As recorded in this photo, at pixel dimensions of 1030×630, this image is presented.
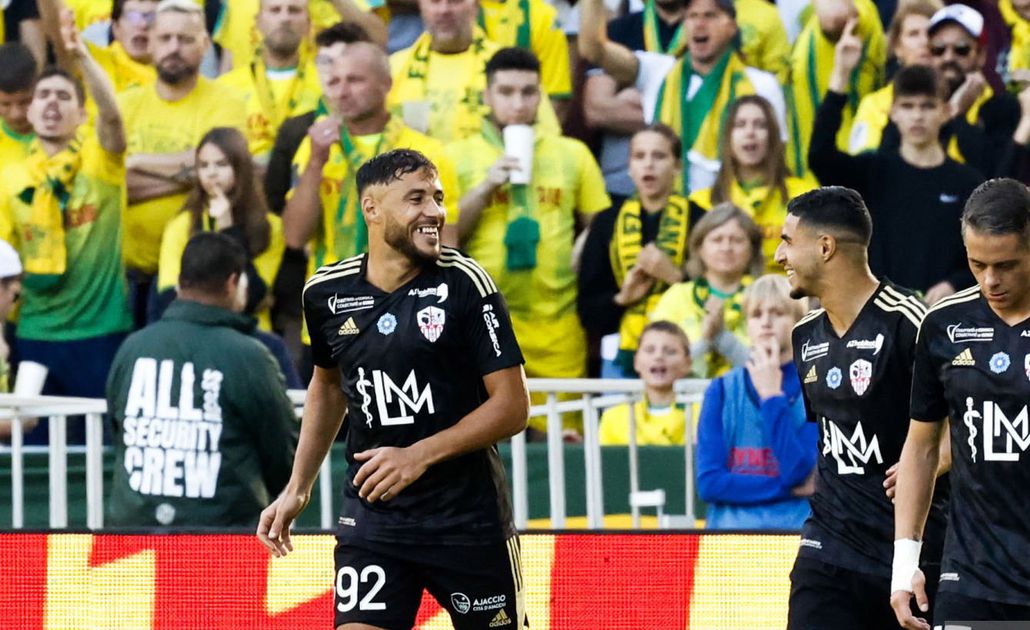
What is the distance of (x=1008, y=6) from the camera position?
11.0 m

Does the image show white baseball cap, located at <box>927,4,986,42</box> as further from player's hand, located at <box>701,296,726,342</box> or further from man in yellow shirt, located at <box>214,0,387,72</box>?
man in yellow shirt, located at <box>214,0,387,72</box>

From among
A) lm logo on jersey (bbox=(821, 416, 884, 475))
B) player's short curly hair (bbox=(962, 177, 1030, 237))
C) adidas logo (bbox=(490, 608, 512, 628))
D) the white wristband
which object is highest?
player's short curly hair (bbox=(962, 177, 1030, 237))

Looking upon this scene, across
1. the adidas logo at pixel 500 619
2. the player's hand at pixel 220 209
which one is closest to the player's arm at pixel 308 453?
the adidas logo at pixel 500 619

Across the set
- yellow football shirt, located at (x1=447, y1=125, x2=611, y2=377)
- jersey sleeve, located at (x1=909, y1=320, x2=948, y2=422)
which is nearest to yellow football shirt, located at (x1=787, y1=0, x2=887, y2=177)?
yellow football shirt, located at (x1=447, y1=125, x2=611, y2=377)

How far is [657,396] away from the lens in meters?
9.88

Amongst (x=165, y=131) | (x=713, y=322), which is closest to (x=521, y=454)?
(x=713, y=322)

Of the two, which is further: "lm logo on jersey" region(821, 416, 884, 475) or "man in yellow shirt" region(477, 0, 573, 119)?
"man in yellow shirt" region(477, 0, 573, 119)

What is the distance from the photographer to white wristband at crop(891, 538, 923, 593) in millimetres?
5285

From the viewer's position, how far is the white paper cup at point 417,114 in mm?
11336

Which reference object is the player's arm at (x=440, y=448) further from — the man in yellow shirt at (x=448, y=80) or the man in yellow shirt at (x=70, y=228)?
the man in yellow shirt at (x=70, y=228)

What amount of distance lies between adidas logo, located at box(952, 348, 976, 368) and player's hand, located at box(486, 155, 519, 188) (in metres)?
5.91

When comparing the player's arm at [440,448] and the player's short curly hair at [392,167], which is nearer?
the player's arm at [440,448]

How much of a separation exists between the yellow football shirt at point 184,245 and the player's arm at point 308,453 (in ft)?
15.3

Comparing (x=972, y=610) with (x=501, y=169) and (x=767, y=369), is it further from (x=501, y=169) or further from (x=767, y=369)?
(x=501, y=169)
